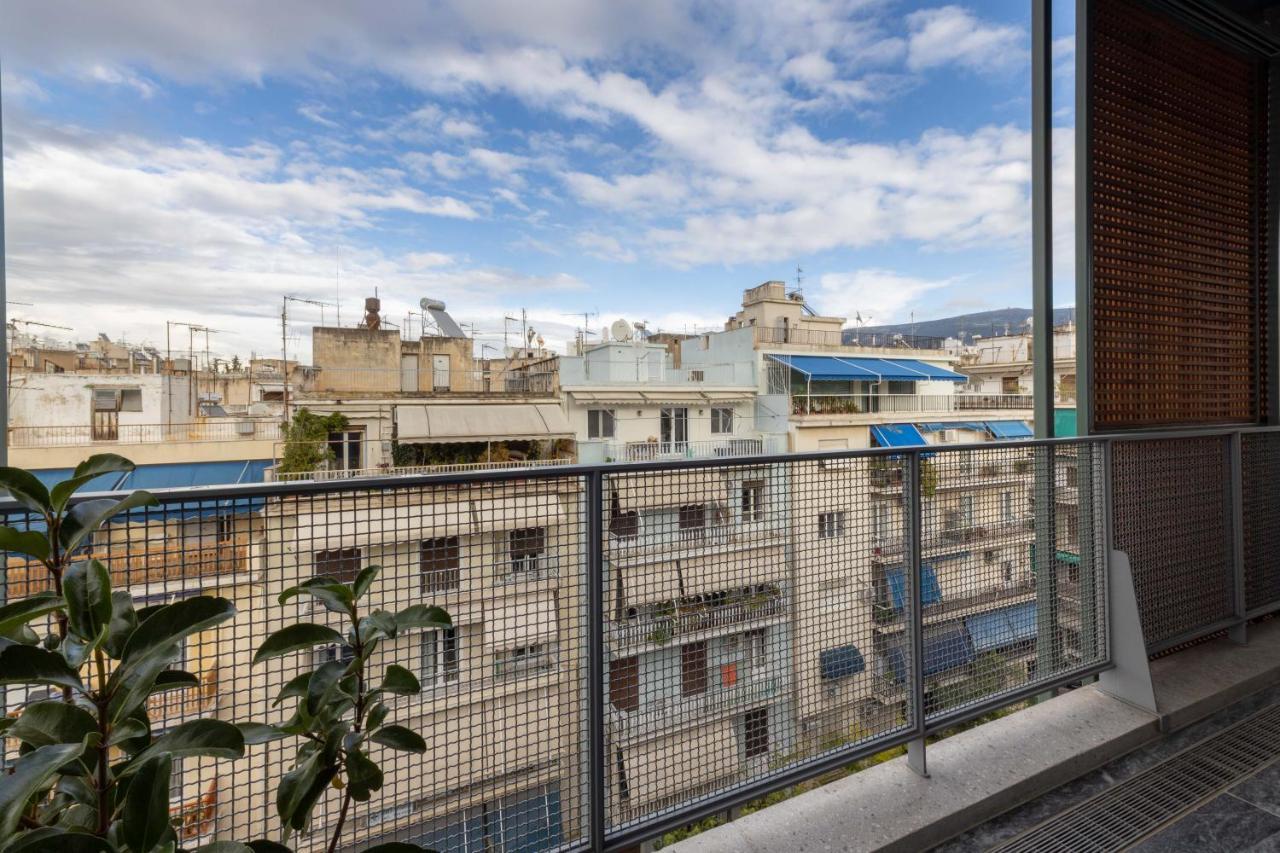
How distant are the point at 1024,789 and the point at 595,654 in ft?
4.32

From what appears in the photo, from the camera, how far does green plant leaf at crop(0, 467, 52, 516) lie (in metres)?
0.64

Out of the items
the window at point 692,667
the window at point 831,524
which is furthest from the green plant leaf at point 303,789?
the window at point 831,524

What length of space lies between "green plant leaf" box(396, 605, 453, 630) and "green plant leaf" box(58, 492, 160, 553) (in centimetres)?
36

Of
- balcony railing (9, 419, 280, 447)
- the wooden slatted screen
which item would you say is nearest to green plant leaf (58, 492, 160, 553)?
the wooden slatted screen

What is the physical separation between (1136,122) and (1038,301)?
0.99m

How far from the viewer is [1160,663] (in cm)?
227

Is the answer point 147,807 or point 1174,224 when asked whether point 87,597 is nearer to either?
point 147,807

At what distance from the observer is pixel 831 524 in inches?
55.1

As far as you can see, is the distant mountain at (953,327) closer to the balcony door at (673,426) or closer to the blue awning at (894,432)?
the blue awning at (894,432)

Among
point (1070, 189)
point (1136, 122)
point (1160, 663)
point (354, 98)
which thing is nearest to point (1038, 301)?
point (1070, 189)

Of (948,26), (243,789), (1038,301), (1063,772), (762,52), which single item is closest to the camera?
(243,789)

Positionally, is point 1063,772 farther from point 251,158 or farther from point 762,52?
point 251,158

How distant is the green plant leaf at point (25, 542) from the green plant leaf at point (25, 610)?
0.20 ft

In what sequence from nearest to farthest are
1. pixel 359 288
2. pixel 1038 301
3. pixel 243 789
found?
1. pixel 243 789
2. pixel 1038 301
3. pixel 359 288
